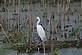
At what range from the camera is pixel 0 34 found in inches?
220

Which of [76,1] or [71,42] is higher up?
[76,1]

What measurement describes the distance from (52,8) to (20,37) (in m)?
1.91

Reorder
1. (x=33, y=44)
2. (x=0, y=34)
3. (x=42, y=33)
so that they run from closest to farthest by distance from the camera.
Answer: (x=33, y=44)
(x=42, y=33)
(x=0, y=34)

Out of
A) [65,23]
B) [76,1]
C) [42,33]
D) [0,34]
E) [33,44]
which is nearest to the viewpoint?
[33,44]

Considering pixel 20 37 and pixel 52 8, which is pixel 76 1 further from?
pixel 20 37

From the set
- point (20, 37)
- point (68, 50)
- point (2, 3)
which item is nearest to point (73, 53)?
point (68, 50)

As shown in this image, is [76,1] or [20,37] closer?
[20,37]

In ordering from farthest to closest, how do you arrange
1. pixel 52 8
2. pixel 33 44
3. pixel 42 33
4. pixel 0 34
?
1. pixel 52 8
2. pixel 0 34
3. pixel 42 33
4. pixel 33 44

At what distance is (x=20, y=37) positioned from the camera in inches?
199

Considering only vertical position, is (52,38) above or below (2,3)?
below

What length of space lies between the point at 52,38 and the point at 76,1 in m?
2.67

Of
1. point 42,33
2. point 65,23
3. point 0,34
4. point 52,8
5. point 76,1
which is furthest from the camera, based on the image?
point 76,1

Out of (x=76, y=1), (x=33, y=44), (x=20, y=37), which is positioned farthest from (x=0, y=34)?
(x=76, y=1)

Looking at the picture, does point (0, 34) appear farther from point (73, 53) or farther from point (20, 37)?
point (73, 53)
